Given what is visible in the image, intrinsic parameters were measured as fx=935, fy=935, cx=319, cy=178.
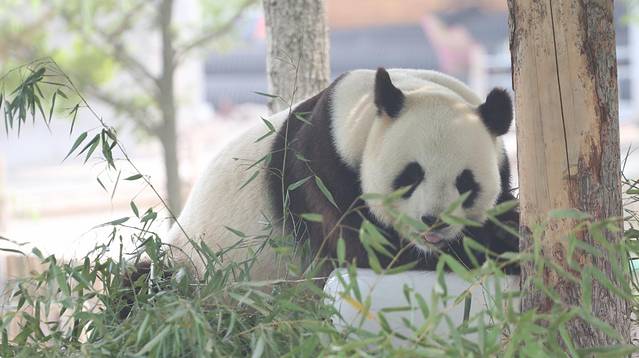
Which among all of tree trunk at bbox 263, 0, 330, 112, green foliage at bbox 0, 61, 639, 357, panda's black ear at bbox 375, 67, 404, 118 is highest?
tree trunk at bbox 263, 0, 330, 112

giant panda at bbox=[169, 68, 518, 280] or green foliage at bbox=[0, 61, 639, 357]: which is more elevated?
giant panda at bbox=[169, 68, 518, 280]

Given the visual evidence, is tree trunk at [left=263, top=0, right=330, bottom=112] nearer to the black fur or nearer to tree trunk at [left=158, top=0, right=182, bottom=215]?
the black fur

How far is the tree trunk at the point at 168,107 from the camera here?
8227 mm

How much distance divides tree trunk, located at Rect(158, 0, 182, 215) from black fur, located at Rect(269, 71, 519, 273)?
476cm

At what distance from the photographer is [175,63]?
850 cm

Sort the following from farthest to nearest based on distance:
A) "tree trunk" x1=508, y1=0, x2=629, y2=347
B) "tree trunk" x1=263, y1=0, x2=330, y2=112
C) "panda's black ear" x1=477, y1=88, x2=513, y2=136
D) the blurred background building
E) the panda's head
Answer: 1. the blurred background building
2. "tree trunk" x1=263, y1=0, x2=330, y2=112
3. "panda's black ear" x1=477, y1=88, x2=513, y2=136
4. the panda's head
5. "tree trunk" x1=508, y1=0, x2=629, y2=347

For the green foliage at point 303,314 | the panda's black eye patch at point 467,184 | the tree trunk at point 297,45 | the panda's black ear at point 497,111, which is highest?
the tree trunk at point 297,45

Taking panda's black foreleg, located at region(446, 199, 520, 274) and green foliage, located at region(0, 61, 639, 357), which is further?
panda's black foreleg, located at region(446, 199, 520, 274)

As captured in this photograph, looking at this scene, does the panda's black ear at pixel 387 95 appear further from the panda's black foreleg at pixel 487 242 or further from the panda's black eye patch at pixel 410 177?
the panda's black foreleg at pixel 487 242

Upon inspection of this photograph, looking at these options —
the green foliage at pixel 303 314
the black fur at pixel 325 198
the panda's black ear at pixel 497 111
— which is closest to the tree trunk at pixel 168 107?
the black fur at pixel 325 198

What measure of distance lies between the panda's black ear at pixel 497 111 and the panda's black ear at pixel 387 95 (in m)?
0.28

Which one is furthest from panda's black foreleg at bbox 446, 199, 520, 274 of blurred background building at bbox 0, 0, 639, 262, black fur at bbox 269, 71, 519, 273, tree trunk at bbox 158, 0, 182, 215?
blurred background building at bbox 0, 0, 639, 262

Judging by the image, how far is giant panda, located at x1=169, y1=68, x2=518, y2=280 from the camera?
3.03 metres

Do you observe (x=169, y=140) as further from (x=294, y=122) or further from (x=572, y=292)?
(x=572, y=292)
